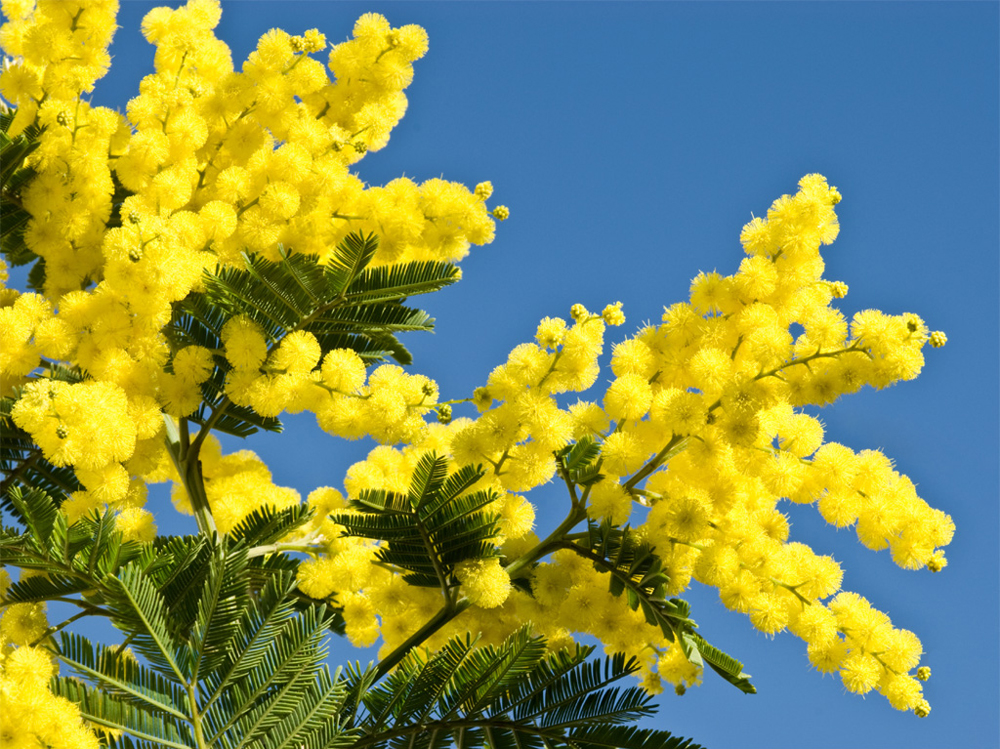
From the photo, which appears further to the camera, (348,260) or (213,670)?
(348,260)

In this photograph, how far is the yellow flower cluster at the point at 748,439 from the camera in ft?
13.8

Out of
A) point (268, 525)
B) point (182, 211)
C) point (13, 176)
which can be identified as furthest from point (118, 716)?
point (13, 176)

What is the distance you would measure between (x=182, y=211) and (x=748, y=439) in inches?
105

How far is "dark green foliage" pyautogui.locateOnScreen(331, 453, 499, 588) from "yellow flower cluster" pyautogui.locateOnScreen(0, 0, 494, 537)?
1.13 ft

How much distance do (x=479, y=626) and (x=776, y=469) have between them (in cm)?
158

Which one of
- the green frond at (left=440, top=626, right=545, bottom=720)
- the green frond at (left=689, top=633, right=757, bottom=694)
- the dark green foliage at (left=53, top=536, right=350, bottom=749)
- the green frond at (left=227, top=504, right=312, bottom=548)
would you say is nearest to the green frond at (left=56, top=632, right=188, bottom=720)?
the dark green foliage at (left=53, top=536, right=350, bottom=749)

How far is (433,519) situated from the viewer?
Answer: 14.1 ft

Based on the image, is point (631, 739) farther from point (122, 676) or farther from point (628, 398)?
point (122, 676)

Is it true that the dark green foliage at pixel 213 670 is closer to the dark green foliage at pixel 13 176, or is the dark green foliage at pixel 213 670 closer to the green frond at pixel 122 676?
the green frond at pixel 122 676

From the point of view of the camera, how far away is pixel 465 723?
175 inches

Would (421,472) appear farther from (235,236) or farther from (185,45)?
(185,45)

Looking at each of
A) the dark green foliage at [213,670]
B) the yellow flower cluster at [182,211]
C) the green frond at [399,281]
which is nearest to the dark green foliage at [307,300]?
the green frond at [399,281]

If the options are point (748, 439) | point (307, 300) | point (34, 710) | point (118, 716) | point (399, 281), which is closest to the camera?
point (34, 710)

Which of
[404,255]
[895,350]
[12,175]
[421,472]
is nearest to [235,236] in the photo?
[404,255]
